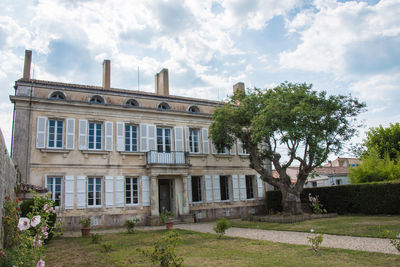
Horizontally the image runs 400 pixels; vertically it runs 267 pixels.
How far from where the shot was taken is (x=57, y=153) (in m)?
15.9

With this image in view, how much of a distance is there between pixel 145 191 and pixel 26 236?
12812 millimetres

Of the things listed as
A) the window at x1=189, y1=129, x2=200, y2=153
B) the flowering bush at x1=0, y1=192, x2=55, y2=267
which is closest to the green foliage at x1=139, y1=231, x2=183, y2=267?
the flowering bush at x1=0, y1=192, x2=55, y2=267

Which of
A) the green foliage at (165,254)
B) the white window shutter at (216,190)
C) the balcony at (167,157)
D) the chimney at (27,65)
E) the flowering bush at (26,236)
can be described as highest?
the chimney at (27,65)

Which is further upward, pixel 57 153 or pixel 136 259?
pixel 57 153

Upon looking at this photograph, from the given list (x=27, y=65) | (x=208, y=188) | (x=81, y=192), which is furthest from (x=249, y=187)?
(x=27, y=65)

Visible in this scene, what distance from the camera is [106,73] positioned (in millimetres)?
19250

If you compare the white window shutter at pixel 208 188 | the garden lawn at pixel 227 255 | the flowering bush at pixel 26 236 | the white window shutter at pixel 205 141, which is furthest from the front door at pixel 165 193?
the flowering bush at pixel 26 236

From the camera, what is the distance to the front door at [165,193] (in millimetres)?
19109

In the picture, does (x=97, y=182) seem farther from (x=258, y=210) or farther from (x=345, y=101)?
(x=345, y=101)

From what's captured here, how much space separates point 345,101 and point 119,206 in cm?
1293

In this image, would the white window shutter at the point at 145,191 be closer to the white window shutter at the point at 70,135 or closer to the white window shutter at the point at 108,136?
the white window shutter at the point at 108,136

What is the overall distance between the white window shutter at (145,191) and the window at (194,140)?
144 inches

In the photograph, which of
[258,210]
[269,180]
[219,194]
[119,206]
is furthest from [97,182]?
[258,210]

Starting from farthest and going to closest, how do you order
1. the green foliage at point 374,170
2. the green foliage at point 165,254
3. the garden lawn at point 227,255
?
the green foliage at point 374,170, the garden lawn at point 227,255, the green foliage at point 165,254
